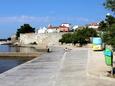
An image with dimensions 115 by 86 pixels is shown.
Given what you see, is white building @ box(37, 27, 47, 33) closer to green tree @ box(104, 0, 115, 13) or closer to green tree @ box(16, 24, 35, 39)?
green tree @ box(16, 24, 35, 39)

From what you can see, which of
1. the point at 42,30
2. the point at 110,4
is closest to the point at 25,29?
the point at 42,30

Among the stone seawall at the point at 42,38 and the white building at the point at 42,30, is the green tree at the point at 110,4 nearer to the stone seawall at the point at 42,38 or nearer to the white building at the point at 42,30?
the stone seawall at the point at 42,38

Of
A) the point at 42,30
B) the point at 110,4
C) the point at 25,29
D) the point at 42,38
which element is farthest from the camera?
the point at 42,30

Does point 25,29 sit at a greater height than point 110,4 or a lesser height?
greater

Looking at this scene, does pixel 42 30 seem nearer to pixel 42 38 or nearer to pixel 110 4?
pixel 42 38

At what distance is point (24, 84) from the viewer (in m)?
14.8

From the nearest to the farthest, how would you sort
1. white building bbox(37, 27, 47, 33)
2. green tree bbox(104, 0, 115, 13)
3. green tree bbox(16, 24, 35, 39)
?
green tree bbox(104, 0, 115, 13), green tree bbox(16, 24, 35, 39), white building bbox(37, 27, 47, 33)

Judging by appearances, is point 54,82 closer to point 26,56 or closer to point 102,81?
point 102,81

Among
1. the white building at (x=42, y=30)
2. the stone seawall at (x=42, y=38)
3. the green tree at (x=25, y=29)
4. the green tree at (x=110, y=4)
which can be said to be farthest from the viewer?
the white building at (x=42, y=30)

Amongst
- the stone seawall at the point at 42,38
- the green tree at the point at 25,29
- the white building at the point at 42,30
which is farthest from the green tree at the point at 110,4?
the white building at the point at 42,30

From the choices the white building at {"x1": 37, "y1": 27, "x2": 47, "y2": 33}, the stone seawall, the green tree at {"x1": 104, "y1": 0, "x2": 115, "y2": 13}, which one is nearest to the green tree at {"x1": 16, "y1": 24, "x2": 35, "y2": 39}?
the white building at {"x1": 37, "y1": 27, "x2": 47, "y2": 33}

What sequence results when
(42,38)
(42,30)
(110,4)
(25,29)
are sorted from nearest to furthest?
(110,4) → (42,38) → (25,29) → (42,30)

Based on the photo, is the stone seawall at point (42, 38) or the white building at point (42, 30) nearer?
the stone seawall at point (42, 38)

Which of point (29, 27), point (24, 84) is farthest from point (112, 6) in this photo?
point (29, 27)
